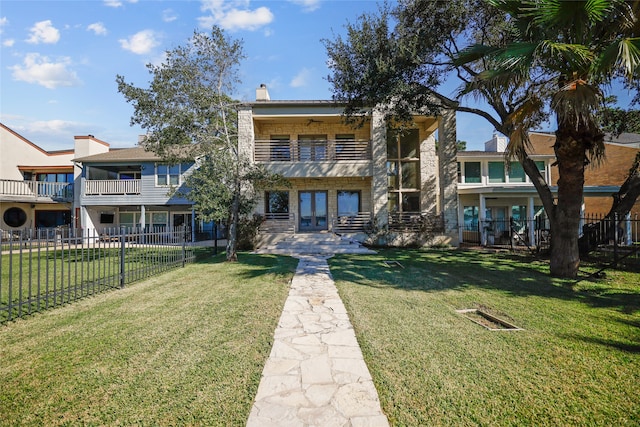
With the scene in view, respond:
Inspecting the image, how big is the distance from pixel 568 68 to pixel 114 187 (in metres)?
24.8

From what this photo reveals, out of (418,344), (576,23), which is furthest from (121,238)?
(576,23)

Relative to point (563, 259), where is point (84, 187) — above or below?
above

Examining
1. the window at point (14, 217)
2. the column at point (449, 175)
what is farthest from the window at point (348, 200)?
the window at point (14, 217)

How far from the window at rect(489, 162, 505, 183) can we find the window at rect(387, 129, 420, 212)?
6.54 metres

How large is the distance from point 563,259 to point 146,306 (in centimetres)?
1051

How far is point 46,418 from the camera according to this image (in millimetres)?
2426

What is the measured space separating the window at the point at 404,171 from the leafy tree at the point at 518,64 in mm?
6269

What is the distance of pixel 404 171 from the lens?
18.5m

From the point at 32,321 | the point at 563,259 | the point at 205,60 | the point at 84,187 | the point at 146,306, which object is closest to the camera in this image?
the point at 32,321

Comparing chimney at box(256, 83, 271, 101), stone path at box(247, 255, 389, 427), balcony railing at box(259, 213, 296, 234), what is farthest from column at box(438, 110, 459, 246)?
stone path at box(247, 255, 389, 427)

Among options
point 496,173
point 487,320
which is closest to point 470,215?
point 496,173

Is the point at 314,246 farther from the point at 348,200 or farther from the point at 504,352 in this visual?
the point at 504,352

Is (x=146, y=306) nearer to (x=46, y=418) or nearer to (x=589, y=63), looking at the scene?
(x=46, y=418)

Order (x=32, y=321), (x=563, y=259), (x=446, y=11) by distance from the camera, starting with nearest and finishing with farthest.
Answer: (x=32, y=321)
(x=563, y=259)
(x=446, y=11)
